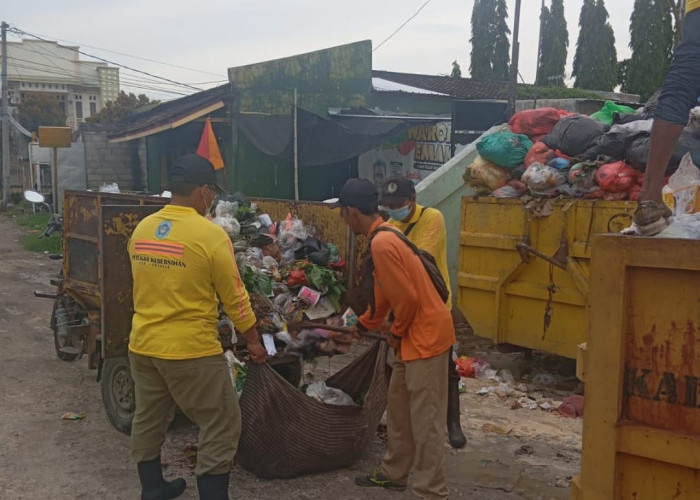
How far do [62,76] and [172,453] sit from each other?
47.8 m

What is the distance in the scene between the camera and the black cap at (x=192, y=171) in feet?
11.4

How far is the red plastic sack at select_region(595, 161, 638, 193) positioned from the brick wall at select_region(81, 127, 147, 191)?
15.5 metres

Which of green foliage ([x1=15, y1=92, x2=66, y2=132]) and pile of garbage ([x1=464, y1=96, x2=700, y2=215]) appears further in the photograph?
green foliage ([x1=15, y1=92, x2=66, y2=132])

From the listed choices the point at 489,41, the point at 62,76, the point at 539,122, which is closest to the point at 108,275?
the point at 539,122

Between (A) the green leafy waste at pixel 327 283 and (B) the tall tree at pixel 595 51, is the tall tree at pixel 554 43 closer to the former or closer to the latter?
(B) the tall tree at pixel 595 51

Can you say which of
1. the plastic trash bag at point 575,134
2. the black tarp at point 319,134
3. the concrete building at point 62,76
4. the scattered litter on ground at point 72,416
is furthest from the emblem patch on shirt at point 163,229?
the concrete building at point 62,76

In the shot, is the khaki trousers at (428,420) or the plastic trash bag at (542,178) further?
the plastic trash bag at (542,178)

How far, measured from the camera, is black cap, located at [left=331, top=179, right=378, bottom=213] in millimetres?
3783

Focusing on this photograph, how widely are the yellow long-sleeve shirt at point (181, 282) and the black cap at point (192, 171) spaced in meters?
0.14

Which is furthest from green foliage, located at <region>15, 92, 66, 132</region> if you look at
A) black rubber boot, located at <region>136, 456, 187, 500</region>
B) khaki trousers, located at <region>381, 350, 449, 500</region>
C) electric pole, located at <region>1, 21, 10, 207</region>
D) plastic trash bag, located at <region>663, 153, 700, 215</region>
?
plastic trash bag, located at <region>663, 153, 700, 215</region>

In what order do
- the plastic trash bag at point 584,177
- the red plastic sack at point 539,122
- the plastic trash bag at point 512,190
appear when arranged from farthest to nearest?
the red plastic sack at point 539,122, the plastic trash bag at point 512,190, the plastic trash bag at point 584,177

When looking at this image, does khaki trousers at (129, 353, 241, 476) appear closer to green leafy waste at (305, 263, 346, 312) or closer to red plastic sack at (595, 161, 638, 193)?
green leafy waste at (305, 263, 346, 312)

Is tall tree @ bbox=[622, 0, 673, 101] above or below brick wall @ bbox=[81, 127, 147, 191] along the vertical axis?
above

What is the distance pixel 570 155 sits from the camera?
20.8 feet
